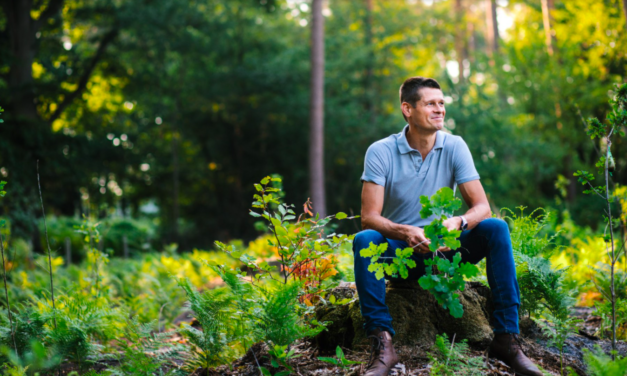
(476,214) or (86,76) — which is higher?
(86,76)

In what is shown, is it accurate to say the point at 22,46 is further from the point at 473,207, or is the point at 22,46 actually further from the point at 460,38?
the point at 460,38

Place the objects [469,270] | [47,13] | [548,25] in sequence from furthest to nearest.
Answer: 1. [548,25]
2. [47,13]
3. [469,270]

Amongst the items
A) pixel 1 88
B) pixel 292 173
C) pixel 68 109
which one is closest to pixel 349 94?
pixel 292 173

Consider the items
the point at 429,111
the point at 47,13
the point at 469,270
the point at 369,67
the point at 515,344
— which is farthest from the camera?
the point at 369,67

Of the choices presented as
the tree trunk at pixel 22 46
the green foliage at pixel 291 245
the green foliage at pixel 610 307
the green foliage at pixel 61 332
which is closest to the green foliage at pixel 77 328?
the green foliage at pixel 61 332

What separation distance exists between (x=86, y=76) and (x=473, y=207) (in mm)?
13867

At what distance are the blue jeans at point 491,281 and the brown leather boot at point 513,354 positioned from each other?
0.14 ft

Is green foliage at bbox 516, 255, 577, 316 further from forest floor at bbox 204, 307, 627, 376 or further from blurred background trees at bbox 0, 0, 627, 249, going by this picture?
blurred background trees at bbox 0, 0, 627, 249

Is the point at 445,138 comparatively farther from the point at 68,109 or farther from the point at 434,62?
the point at 434,62

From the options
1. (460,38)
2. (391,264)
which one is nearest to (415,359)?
(391,264)

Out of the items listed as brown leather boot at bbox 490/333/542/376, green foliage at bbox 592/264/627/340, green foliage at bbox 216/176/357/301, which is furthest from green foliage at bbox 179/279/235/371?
green foliage at bbox 592/264/627/340

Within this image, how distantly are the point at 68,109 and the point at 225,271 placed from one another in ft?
51.9

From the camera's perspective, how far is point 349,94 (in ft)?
61.5

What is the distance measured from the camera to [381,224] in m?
3.00
